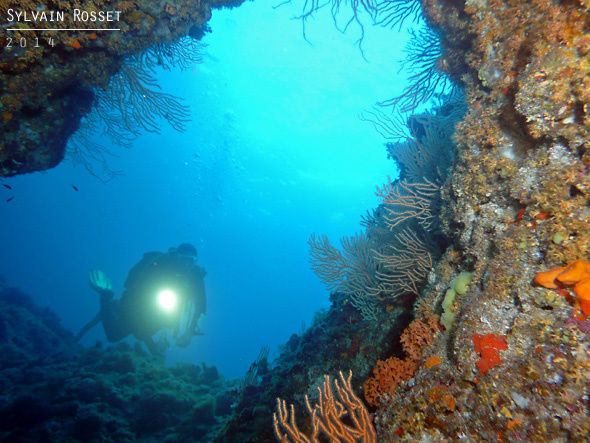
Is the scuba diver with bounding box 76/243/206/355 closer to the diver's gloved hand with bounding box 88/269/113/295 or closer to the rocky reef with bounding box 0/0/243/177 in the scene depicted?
the diver's gloved hand with bounding box 88/269/113/295

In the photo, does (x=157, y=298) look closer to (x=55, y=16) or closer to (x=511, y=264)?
(x=55, y=16)

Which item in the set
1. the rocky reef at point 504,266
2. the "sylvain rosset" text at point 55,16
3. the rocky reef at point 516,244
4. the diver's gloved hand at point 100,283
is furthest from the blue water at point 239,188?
the rocky reef at point 516,244

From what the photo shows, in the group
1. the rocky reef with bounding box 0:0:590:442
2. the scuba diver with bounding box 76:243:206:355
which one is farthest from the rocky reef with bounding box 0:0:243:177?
the scuba diver with bounding box 76:243:206:355

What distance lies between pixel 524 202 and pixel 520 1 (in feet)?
6.26

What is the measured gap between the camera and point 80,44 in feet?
15.9

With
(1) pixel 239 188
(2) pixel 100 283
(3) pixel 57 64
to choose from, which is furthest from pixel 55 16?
(1) pixel 239 188

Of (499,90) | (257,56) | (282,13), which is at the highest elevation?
(257,56)

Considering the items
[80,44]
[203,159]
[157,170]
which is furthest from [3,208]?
[80,44]

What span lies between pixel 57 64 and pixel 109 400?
8.32 m

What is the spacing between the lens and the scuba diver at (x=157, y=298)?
12.0m

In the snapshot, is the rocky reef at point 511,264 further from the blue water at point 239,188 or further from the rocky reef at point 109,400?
the blue water at point 239,188

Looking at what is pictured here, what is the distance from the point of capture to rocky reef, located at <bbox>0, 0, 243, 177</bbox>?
4.44 meters

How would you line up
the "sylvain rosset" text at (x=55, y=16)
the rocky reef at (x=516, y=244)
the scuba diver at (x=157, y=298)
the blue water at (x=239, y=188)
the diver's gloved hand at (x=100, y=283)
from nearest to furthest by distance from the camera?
1. the rocky reef at (x=516, y=244)
2. the "sylvain rosset" text at (x=55, y=16)
3. the scuba diver at (x=157, y=298)
4. the diver's gloved hand at (x=100, y=283)
5. the blue water at (x=239, y=188)

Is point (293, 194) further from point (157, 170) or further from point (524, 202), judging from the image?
point (524, 202)
